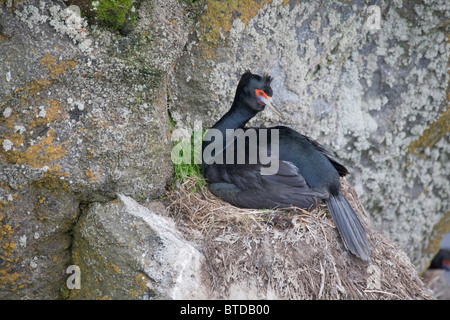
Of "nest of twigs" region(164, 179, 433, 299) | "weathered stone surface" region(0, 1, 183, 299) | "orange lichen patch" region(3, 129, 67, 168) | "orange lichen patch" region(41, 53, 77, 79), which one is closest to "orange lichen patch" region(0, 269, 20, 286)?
"weathered stone surface" region(0, 1, 183, 299)

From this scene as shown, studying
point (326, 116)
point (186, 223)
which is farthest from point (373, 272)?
point (326, 116)

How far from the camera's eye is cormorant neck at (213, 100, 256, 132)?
3820 mm

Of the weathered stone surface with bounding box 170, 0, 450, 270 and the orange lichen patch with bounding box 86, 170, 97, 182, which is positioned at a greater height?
the weathered stone surface with bounding box 170, 0, 450, 270

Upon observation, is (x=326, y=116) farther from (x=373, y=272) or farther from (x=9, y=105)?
(x=9, y=105)

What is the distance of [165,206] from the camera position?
3525 mm

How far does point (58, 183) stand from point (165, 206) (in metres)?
0.81

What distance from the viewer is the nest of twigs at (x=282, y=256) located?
304 cm

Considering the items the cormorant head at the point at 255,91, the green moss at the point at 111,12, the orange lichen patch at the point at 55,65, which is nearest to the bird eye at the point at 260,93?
the cormorant head at the point at 255,91

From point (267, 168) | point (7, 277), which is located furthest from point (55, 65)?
point (267, 168)

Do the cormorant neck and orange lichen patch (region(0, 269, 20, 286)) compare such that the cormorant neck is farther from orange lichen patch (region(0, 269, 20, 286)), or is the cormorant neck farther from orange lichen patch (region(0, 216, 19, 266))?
orange lichen patch (region(0, 269, 20, 286))

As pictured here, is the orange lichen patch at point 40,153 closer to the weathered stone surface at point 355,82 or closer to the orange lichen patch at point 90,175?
the orange lichen patch at point 90,175

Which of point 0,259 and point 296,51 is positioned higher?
point 296,51

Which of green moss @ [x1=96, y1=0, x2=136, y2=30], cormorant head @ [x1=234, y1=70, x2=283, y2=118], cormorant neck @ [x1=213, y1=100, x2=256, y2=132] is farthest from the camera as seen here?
cormorant neck @ [x1=213, y1=100, x2=256, y2=132]

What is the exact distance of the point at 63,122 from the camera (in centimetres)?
301
